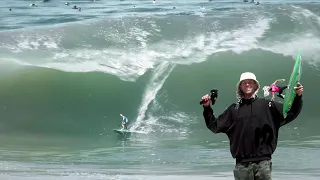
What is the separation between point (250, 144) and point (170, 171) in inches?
246

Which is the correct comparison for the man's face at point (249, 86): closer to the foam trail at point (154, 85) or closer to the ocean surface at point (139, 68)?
the ocean surface at point (139, 68)

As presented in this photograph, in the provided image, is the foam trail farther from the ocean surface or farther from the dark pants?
the dark pants

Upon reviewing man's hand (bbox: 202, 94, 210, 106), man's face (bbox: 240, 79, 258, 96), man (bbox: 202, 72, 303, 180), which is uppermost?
man's face (bbox: 240, 79, 258, 96)

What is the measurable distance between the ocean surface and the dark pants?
957 centimetres

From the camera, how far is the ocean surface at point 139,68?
742 inches

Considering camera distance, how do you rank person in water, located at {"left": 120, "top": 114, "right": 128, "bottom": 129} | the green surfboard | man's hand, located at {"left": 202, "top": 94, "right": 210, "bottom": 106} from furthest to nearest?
person in water, located at {"left": 120, "top": 114, "right": 128, "bottom": 129}, man's hand, located at {"left": 202, "top": 94, "right": 210, "bottom": 106}, the green surfboard

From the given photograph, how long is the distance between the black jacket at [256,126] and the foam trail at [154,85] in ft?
49.7

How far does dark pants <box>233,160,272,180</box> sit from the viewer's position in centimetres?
530

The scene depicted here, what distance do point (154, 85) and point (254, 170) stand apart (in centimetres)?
1788

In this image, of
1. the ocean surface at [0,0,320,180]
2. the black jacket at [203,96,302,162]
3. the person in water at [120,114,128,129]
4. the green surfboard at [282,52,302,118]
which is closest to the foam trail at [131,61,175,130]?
the ocean surface at [0,0,320,180]

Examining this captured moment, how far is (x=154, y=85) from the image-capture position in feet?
76.1

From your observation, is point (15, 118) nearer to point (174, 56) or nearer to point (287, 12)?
point (174, 56)

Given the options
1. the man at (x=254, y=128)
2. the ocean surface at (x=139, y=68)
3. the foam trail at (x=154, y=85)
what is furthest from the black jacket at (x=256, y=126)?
the foam trail at (x=154, y=85)

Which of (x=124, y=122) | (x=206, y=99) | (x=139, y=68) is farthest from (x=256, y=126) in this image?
(x=139, y=68)
